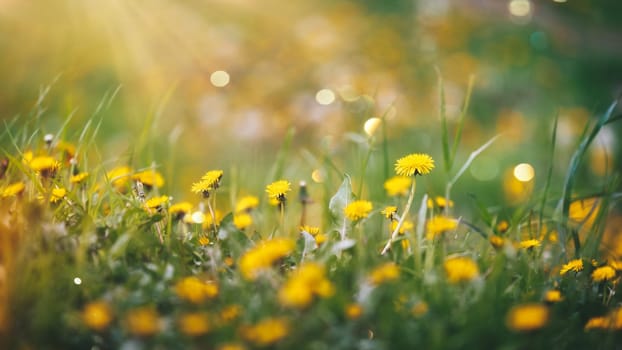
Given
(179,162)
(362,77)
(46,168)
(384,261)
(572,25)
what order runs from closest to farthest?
(384,261) → (46,168) → (179,162) → (362,77) → (572,25)

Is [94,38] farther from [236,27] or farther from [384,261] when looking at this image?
[384,261]

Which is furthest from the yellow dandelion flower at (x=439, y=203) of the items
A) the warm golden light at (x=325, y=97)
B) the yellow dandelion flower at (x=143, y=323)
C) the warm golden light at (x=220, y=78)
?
the warm golden light at (x=220, y=78)

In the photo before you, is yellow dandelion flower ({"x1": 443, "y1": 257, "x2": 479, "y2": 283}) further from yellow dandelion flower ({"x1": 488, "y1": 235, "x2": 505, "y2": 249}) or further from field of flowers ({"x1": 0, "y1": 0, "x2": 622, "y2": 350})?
yellow dandelion flower ({"x1": 488, "y1": 235, "x2": 505, "y2": 249})

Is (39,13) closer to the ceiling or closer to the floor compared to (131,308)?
closer to the ceiling

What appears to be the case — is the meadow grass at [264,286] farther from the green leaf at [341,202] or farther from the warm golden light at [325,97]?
the warm golden light at [325,97]

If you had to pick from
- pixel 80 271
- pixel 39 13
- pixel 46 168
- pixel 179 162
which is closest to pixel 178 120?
pixel 179 162

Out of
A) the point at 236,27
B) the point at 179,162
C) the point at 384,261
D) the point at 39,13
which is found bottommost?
the point at 179,162
